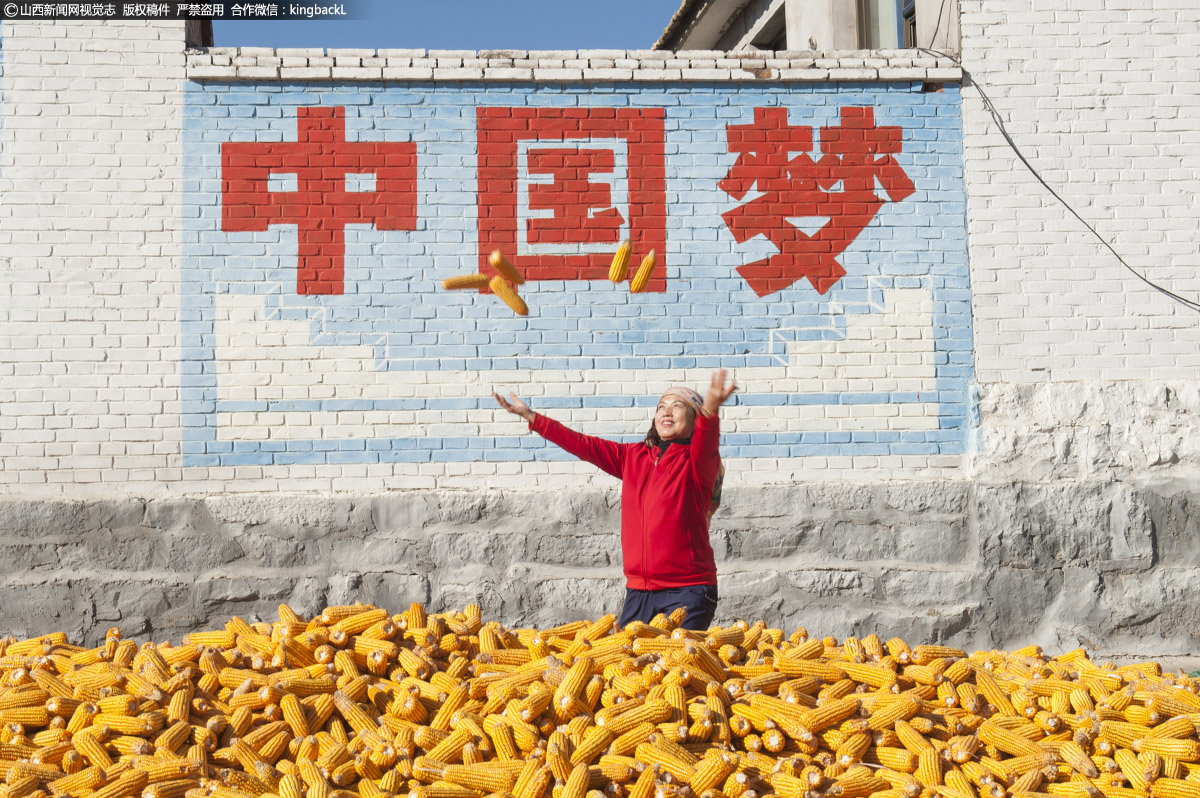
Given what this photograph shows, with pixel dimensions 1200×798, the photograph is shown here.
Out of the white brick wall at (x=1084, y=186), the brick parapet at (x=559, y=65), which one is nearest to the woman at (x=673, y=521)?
the white brick wall at (x=1084, y=186)

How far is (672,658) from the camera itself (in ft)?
12.7

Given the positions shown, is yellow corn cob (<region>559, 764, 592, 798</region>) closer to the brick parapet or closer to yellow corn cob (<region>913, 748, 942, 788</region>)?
yellow corn cob (<region>913, 748, 942, 788</region>)

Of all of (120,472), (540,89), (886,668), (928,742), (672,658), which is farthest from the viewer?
(540,89)

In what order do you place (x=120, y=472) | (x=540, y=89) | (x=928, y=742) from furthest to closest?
(x=540, y=89) < (x=120, y=472) < (x=928, y=742)

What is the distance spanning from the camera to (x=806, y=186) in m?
7.54

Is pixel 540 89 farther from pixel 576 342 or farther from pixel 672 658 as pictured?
pixel 672 658

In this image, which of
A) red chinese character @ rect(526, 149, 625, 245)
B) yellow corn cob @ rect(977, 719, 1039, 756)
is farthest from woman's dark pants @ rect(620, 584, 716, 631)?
red chinese character @ rect(526, 149, 625, 245)

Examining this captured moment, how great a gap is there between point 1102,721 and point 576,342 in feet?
14.6

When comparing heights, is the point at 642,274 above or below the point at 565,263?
below

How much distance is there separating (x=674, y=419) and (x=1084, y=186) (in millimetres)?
4712

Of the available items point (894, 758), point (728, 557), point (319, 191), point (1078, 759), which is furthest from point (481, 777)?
point (319, 191)

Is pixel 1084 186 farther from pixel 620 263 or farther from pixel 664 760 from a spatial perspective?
pixel 664 760

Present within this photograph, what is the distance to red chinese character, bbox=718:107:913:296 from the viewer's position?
745 cm

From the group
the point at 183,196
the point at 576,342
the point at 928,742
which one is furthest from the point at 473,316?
the point at 928,742
